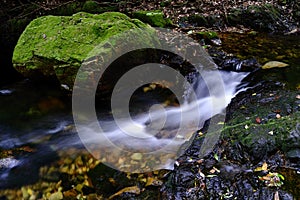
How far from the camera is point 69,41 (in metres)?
5.31

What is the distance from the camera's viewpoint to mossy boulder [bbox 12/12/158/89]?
16.6 ft

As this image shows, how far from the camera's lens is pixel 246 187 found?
9.14ft

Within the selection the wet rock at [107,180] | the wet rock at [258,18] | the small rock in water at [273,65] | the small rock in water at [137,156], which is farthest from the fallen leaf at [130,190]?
the wet rock at [258,18]

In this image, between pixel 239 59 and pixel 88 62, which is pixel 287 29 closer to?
pixel 239 59

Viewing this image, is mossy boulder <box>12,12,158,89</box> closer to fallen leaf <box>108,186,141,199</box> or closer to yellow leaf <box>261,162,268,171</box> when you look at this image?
fallen leaf <box>108,186,141,199</box>

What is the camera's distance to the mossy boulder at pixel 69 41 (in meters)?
5.05

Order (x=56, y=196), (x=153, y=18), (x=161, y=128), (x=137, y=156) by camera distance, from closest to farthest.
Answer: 1. (x=56, y=196)
2. (x=137, y=156)
3. (x=161, y=128)
4. (x=153, y=18)

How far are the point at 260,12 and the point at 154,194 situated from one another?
768 centimetres

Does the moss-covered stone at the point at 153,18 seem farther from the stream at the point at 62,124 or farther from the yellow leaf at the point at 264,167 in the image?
the yellow leaf at the point at 264,167

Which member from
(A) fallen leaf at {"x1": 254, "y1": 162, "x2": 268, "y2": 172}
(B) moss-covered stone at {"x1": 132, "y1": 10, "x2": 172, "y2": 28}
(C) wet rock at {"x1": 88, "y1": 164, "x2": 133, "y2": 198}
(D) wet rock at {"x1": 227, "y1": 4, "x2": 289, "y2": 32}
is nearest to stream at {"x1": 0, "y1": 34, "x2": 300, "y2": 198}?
(C) wet rock at {"x1": 88, "y1": 164, "x2": 133, "y2": 198}

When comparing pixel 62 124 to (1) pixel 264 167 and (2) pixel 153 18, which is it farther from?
(2) pixel 153 18

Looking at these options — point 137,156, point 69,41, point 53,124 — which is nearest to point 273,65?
point 137,156

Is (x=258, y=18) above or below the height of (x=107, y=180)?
above

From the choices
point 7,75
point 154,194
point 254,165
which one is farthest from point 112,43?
point 7,75
